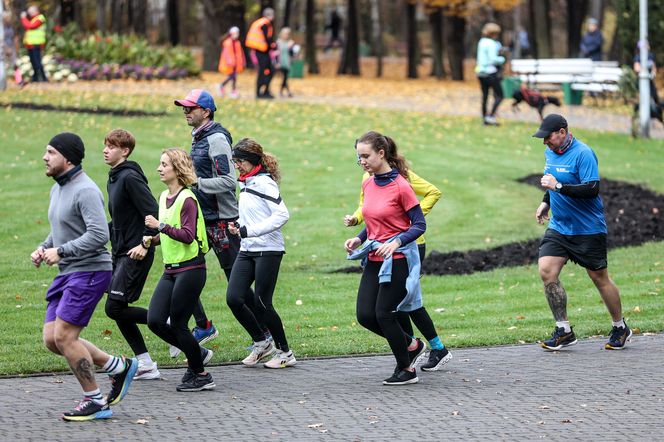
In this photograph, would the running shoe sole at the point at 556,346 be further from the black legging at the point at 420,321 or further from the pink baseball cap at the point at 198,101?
the pink baseball cap at the point at 198,101

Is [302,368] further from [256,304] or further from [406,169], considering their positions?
[406,169]

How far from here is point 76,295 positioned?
7.40m

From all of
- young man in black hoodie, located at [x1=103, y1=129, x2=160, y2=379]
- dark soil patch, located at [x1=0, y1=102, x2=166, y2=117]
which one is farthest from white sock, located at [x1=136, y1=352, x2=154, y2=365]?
dark soil patch, located at [x1=0, y1=102, x2=166, y2=117]

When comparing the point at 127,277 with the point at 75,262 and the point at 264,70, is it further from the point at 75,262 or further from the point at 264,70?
the point at 264,70

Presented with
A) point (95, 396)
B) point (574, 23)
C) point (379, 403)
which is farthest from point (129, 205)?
point (574, 23)

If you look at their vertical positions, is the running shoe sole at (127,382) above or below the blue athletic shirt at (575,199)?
below

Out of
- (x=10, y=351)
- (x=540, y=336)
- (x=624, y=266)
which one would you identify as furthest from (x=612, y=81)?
(x=10, y=351)

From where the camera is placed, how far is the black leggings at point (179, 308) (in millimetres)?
8164

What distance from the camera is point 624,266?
46.7ft

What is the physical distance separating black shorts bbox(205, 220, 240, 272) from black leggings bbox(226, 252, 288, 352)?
462mm

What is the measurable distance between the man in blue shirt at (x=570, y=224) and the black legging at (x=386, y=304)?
5.08ft

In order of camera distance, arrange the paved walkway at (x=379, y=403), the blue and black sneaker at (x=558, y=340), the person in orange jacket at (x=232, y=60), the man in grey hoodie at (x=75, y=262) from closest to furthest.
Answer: the paved walkway at (x=379, y=403)
the man in grey hoodie at (x=75, y=262)
the blue and black sneaker at (x=558, y=340)
the person in orange jacket at (x=232, y=60)

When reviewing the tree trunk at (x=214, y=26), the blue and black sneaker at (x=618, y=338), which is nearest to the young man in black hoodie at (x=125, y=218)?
the blue and black sneaker at (x=618, y=338)

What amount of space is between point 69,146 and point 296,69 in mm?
36585
